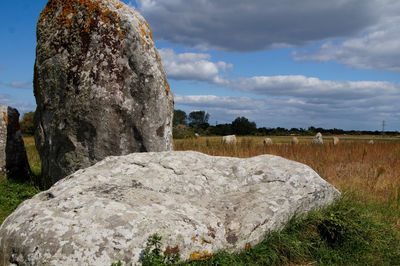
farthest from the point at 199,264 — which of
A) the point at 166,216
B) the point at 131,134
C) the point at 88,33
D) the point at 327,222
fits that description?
the point at 88,33

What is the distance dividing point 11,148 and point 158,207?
8186 mm

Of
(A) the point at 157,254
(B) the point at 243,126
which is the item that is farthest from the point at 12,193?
(B) the point at 243,126

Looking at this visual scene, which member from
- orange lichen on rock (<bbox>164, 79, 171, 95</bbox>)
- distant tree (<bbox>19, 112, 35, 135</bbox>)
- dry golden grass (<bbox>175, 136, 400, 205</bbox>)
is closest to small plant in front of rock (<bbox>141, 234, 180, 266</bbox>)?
orange lichen on rock (<bbox>164, 79, 171, 95</bbox>)

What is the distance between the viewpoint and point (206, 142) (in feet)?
56.4

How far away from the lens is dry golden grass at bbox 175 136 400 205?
9.77m

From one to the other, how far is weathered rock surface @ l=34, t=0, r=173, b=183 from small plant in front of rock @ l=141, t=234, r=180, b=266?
434cm

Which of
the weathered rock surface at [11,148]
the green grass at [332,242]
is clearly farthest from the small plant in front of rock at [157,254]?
the weathered rock surface at [11,148]

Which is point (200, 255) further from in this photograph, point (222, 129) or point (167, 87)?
point (222, 129)

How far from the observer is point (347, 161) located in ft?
49.6

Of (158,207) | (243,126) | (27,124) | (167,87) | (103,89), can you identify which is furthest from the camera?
(243,126)

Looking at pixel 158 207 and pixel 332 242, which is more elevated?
pixel 158 207

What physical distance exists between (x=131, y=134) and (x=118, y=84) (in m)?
0.93

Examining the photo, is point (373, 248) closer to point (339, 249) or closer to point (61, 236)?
point (339, 249)

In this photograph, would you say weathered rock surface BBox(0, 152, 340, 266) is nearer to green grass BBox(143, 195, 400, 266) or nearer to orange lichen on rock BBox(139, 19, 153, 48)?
green grass BBox(143, 195, 400, 266)
